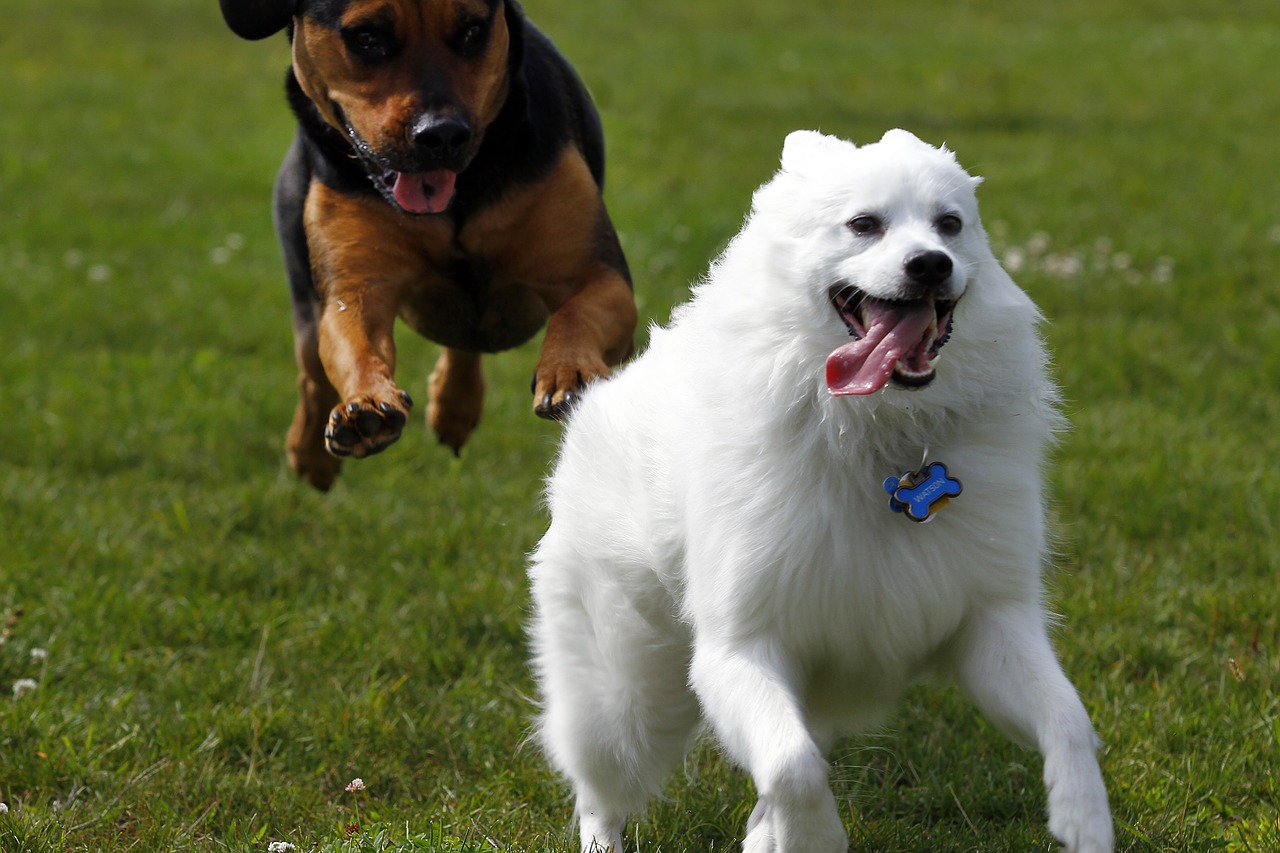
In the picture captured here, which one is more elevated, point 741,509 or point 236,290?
point 741,509

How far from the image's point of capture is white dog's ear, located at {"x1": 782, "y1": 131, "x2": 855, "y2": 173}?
3371 millimetres

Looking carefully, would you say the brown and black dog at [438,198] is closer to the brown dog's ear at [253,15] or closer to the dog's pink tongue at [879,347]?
the brown dog's ear at [253,15]

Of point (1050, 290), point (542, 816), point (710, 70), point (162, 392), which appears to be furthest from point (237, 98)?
point (542, 816)

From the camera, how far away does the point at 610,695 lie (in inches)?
152

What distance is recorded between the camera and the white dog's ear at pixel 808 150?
133 inches

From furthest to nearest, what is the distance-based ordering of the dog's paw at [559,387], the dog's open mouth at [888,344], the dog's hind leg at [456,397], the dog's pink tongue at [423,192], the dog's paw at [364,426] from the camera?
the dog's hind leg at [456,397] < the dog's pink tongue at [423,192] < the dog's paw at [559,387] < the dog's paw at [364,426] < the dog's open mouth at [888,344]

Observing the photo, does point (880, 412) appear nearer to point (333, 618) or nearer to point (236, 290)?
point (333, 618)

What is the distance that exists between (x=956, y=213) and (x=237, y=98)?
12.4 metres

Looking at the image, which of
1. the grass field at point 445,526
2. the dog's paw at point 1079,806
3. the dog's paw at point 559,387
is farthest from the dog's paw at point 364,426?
the dog's paw at point 1079,806

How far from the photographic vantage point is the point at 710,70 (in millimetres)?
15609

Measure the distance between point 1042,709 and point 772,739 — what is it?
0.54 meters

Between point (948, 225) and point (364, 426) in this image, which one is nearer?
point (948, 225)

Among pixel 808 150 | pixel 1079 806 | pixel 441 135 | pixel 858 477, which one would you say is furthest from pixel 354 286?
pixel 1079 806

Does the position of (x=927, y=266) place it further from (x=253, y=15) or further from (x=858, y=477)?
(x=253, y=15)
